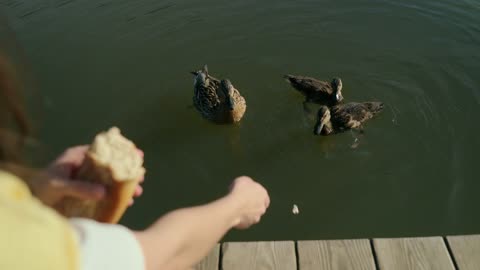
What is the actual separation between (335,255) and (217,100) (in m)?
3.30

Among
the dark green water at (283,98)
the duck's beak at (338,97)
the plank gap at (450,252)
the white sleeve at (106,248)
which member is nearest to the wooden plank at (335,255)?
the plank gap at (450,252)


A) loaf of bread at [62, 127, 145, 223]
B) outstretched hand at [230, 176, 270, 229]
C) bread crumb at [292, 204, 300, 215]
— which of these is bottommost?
bread crumb at [292, 204, 300, 215]

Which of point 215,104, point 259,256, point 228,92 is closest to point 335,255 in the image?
point 259,256

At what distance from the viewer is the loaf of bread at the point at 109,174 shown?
2.03 meters

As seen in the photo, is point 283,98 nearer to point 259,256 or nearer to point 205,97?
point 205,97

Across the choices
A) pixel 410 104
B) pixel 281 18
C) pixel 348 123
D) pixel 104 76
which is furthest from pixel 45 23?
pixel 410 104

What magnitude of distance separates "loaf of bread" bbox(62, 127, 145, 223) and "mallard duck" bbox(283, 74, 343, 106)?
432cm

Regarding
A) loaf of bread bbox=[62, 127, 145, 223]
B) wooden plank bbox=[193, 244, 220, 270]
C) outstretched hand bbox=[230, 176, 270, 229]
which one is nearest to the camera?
loaf of bread bbox=[62, 127, 145, 223]

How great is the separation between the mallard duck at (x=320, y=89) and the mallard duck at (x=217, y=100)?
75 centimetres

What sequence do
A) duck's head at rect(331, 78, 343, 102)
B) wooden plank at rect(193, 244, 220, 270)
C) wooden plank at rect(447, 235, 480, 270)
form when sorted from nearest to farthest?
wooden plank at rect(447, 235, 480, 270) < wooden plank at rect(193, 244, 220, 270) < duck's head at rect(331, 78, 343, 102)

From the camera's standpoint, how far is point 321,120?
18.7 feet

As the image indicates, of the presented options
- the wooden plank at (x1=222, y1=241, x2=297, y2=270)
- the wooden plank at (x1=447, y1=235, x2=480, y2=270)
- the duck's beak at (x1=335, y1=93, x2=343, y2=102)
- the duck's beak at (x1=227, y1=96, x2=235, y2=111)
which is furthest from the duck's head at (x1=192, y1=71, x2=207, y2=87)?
the wooden plank at (x1=447, y1=235, x2=480, y2=270)

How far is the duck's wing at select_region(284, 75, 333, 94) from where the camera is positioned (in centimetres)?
622

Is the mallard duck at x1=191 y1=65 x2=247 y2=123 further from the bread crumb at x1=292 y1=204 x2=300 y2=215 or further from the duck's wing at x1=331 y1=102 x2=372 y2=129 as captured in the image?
the bread crumb at x1=292 y1=204 x2=300 y2=215
